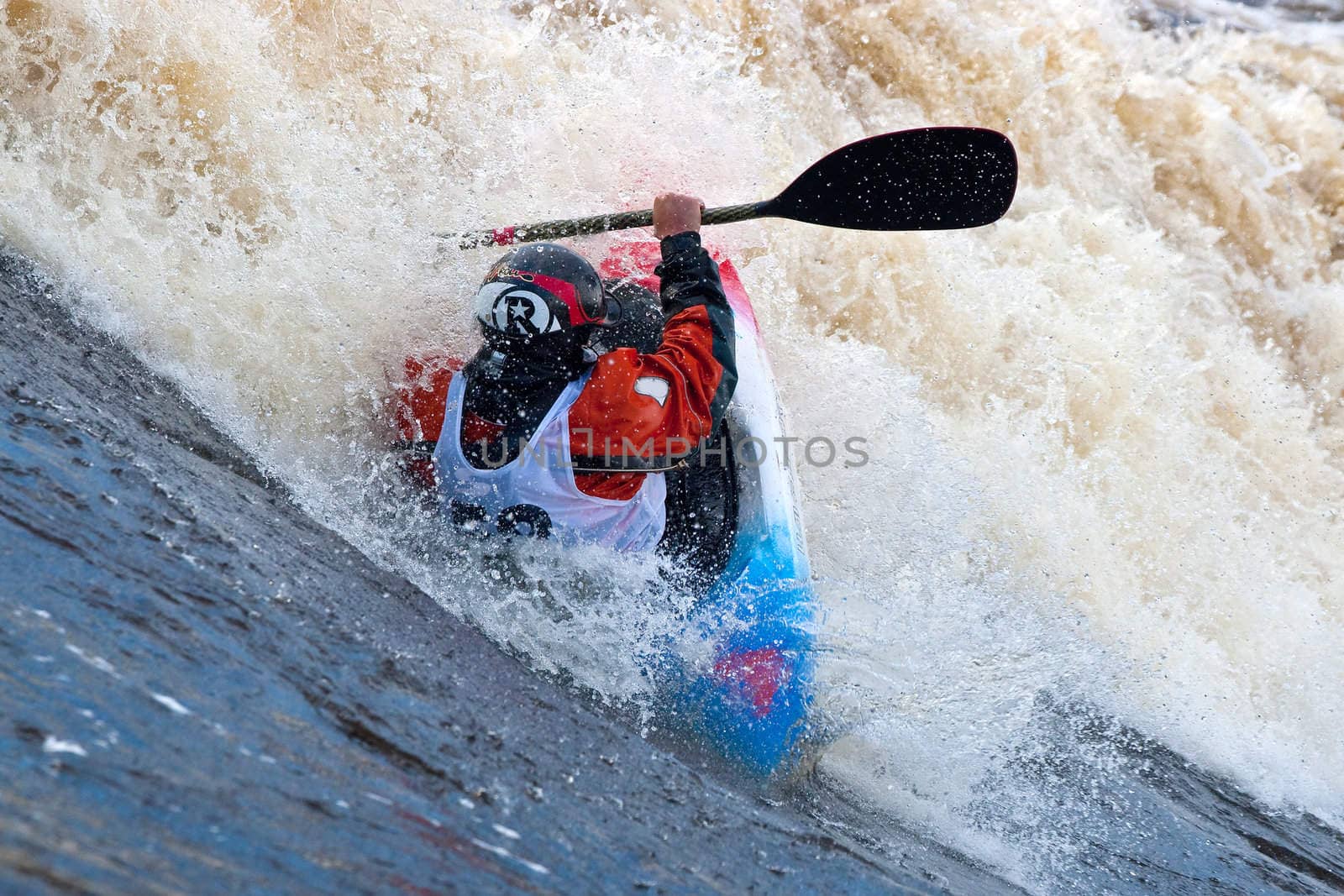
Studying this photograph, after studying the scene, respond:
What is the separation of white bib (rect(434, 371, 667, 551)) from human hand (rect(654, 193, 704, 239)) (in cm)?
64

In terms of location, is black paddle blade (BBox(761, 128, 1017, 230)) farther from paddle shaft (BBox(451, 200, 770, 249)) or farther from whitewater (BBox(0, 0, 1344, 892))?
whitewater (BBox(0, 0, 1344, 892))

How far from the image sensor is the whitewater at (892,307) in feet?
9.73

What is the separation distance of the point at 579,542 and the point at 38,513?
125 cm

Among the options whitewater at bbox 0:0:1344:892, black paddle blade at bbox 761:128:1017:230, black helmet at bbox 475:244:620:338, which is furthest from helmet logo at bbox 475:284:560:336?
black paddle blade at bbox 761:128:1017:230

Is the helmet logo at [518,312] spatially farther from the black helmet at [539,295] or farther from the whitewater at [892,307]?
the whitewater at [892,307]

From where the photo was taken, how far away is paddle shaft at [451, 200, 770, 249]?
10.4 feet

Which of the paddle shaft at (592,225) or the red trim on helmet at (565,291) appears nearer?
the red trim on helmet at (565,291)

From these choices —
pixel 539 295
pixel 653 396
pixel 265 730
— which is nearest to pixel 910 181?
pixel 653 396

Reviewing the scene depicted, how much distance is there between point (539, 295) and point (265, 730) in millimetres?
1346

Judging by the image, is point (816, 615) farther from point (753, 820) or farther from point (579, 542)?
point (753, 820)

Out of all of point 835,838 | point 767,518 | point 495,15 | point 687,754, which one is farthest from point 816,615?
point 495,15

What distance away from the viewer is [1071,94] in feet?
20.4

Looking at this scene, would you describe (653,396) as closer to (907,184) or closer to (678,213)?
(678,213)

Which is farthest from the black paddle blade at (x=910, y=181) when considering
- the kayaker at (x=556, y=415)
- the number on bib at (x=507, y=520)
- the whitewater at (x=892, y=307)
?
the number on bib at (x=507, y=520)
